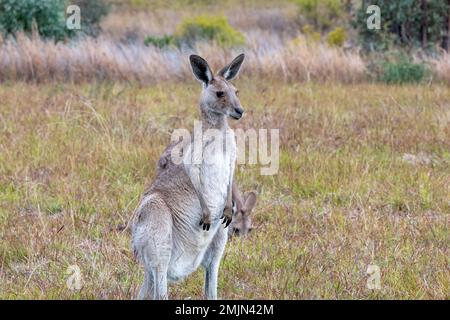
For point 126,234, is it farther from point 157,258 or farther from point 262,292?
point 157,258

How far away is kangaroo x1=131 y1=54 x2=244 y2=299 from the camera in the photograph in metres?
4.27

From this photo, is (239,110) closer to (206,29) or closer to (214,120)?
(214,120)

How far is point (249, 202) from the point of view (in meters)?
6.38

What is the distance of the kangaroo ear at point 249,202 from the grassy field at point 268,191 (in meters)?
0.16

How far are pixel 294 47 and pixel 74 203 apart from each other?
799 cm

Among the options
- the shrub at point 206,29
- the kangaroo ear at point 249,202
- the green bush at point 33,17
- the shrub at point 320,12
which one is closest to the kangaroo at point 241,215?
the kangaroo ear at point 249,202

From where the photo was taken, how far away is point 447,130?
9297 millimetres

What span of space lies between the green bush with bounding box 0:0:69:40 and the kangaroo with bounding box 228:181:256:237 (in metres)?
9.61

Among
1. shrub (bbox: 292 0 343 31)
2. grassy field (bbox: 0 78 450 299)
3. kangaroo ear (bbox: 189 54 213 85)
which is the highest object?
kangaroo ear (bbox: 189 54 213 85)

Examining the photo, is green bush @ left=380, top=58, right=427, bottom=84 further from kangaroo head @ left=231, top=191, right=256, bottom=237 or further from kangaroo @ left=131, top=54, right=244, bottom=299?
kangaroo @ left=131, top=54, right=244, bottom=299

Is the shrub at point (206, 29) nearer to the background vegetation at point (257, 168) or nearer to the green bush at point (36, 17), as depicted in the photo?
the background vegetation at point (257, 168)

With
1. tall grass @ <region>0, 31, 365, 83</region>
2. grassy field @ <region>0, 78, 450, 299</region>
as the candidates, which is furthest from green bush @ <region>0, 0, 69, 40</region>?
grassy field @ <region>0, 78, 450, 299</region>

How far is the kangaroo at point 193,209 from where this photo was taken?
4.27m

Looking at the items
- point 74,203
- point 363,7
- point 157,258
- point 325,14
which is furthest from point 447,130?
point 325,14
